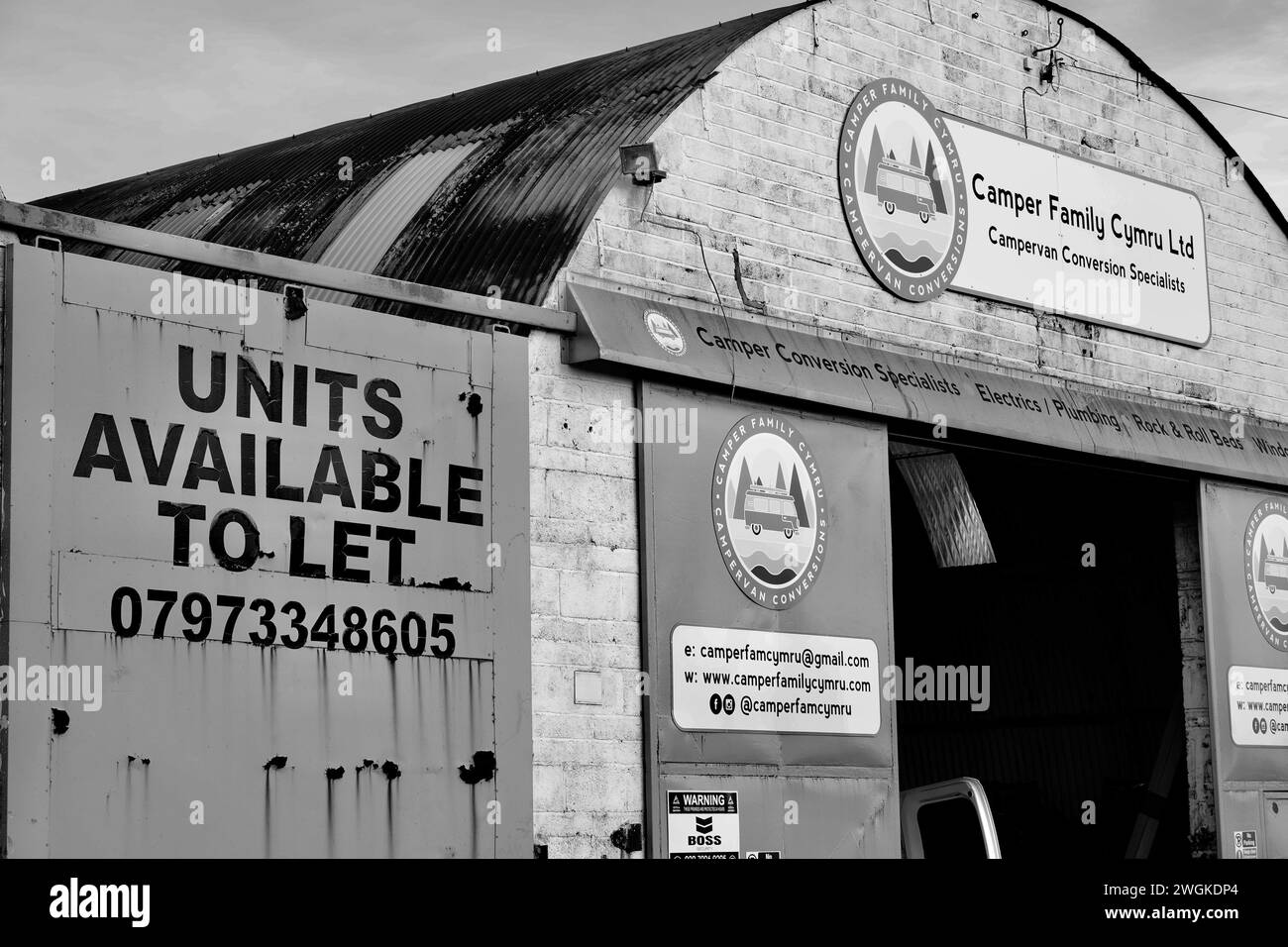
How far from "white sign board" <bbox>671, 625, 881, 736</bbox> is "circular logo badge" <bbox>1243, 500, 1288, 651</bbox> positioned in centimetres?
488

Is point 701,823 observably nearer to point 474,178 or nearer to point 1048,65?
point 474,178

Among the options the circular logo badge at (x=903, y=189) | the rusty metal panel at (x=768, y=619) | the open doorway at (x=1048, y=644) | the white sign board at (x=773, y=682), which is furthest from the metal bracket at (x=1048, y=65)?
the white sign board at (x=773, y=682)

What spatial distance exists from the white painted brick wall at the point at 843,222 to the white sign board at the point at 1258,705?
2.28 meters

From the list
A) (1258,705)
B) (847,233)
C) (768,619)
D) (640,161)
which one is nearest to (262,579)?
(768,619)

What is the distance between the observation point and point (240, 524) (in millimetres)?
8172

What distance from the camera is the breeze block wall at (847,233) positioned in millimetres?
10781

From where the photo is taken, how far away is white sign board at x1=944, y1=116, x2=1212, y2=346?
12898mm

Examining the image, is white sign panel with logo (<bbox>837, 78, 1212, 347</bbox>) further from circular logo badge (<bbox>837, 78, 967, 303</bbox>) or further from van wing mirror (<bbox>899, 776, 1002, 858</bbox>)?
van wing mirror (<bbox>899, 776, 1002, 858</bbox>)

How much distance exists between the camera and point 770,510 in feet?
35.1

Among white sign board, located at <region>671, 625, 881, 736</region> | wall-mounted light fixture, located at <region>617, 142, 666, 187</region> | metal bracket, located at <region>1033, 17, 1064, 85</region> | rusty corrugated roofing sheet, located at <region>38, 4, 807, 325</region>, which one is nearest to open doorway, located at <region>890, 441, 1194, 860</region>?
white sign board, located at <region>671, 625, 881, 736</region>
